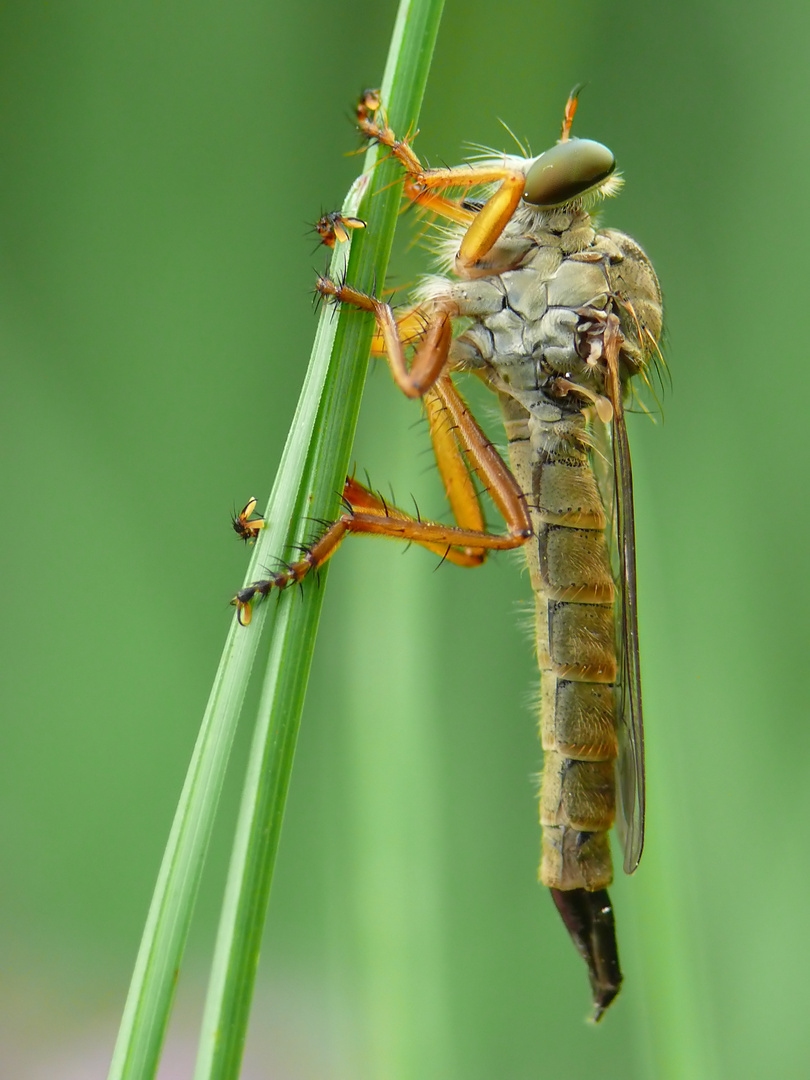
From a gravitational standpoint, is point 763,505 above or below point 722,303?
below

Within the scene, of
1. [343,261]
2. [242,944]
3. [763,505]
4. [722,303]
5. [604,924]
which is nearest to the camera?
[242,944]

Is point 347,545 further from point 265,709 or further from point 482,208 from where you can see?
point 265,709

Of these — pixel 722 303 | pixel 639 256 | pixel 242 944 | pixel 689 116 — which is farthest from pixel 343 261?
pixel 689 116

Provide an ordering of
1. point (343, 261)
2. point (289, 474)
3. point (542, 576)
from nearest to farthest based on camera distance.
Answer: point (289, 474) → point (343, 261) → point (542, 576)

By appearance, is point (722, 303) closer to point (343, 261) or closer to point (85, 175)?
point (343, 261)

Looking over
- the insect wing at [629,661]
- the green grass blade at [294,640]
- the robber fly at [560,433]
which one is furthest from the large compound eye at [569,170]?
the green grass blade at [294,640]

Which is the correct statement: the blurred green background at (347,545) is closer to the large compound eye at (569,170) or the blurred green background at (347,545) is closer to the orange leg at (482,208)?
the orange leg at (482,208)
